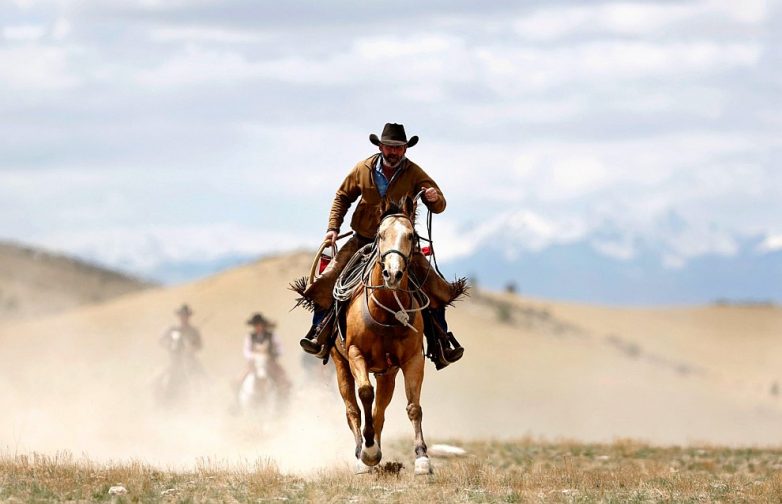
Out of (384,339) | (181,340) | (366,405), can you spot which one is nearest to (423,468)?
(366,405)

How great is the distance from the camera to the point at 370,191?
1662 centimetres

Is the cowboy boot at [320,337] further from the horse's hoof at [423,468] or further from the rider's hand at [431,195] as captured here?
the horse's hoof at [423,468]

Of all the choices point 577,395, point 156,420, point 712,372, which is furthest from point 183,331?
point 712,372

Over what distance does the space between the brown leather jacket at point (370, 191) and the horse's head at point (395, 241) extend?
1.64 feet

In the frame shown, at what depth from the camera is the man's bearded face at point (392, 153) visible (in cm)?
1638

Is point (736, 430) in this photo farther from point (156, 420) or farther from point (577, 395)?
point (156, 420)

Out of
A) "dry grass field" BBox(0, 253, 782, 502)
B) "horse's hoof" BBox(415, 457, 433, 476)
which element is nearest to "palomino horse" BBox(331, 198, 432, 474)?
"horse's hoof" BBox(415, 457, 433, 476)

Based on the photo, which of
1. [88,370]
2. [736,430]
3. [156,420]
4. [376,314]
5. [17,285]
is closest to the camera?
[376,314]

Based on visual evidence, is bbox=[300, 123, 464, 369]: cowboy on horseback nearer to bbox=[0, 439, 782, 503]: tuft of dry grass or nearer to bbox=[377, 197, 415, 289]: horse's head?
bbox=[377, 197, 415, 289]: horse's head

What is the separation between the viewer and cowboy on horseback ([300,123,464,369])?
645 inches

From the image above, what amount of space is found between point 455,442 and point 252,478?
10.8 meters

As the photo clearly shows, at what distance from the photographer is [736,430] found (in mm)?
53719

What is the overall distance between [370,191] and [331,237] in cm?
94

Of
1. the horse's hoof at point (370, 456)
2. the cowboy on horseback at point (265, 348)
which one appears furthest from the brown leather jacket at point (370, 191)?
the cowboy on horseback at point (265, 348)
